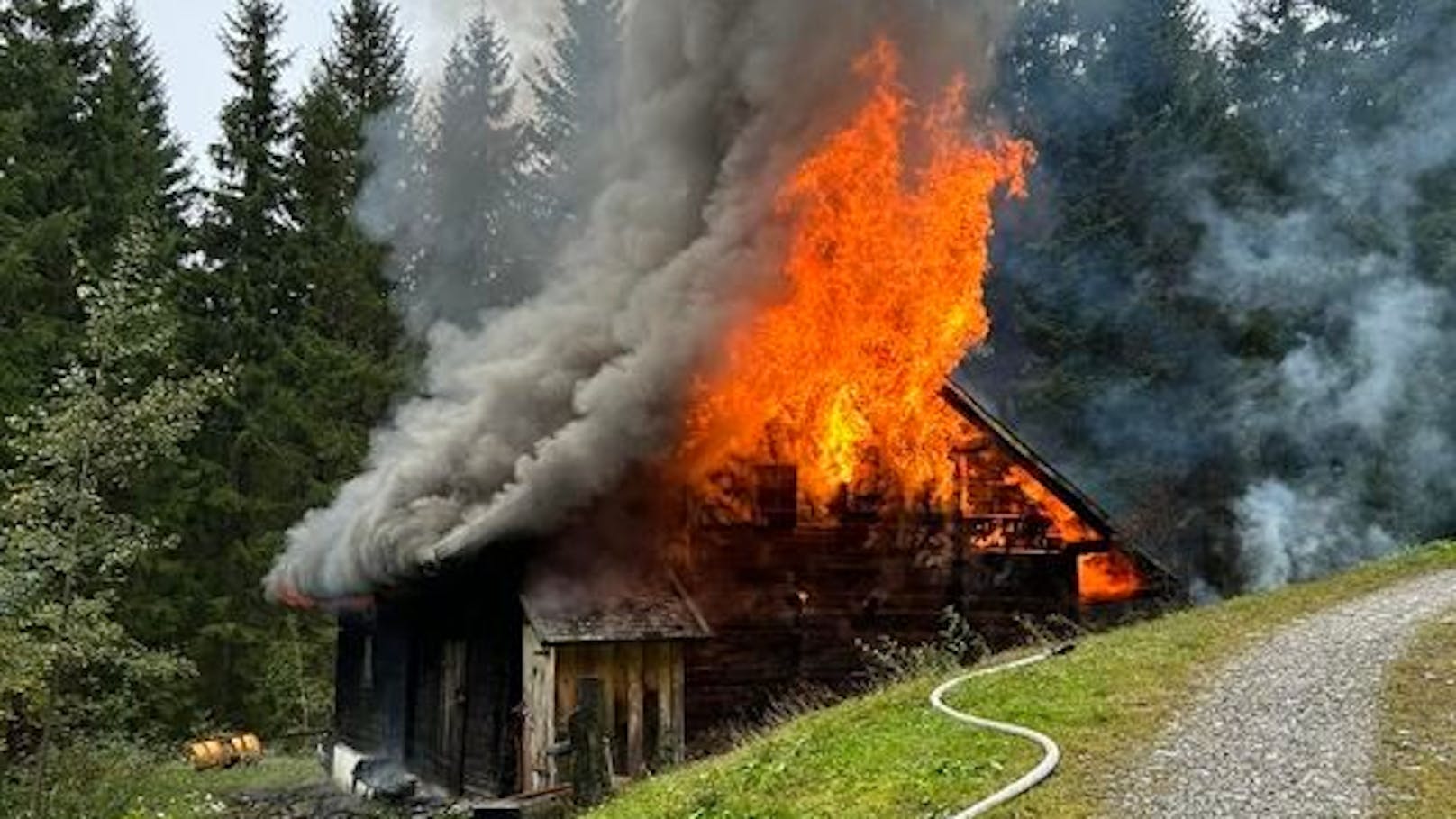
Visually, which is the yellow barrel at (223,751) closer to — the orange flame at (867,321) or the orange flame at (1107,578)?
the orange flame at (867,321)

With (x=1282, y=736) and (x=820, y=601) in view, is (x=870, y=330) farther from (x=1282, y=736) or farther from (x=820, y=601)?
(x=1282, y=736)

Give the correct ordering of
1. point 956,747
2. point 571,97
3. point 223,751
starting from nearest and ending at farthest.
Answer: point 956,747
point 223,751
point 571,97

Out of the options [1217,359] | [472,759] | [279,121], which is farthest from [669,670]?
[279,121]

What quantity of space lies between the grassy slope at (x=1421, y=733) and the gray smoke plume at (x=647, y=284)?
10015 mm

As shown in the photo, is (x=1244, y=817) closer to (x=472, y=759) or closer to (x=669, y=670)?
(x=669, y=670)

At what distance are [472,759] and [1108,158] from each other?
2246 cm

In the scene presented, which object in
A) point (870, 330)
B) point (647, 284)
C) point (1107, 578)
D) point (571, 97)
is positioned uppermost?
point (571, 97)

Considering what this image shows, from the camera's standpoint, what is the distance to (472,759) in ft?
62.0

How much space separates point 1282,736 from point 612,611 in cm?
936

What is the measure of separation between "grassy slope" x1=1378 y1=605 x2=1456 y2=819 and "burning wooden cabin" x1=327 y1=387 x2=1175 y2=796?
747 cm

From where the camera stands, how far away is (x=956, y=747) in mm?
9875

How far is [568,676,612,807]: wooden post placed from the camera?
13152mm

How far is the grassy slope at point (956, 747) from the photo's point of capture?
28.2 ft

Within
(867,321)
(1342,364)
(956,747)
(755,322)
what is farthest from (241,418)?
(956,747)
